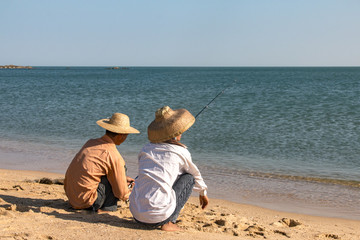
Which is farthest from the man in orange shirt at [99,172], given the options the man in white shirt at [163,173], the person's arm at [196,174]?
the person's arm at [196,174]

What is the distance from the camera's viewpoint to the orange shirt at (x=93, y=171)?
3.74 metres

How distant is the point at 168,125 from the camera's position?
10.5 ft

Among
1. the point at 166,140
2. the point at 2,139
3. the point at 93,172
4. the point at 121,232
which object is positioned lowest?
the point at 2,139

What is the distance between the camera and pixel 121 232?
10.7ft

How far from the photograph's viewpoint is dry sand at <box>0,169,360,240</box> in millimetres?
3227

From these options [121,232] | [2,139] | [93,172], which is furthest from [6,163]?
[121,232]

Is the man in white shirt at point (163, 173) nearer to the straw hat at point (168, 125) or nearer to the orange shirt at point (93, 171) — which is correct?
the straw hat at point (168, 125)

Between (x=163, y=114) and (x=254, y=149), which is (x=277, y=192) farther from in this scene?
(x=163, y=114)

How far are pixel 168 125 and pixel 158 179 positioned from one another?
16.9 inches

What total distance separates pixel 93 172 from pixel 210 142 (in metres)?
6.06

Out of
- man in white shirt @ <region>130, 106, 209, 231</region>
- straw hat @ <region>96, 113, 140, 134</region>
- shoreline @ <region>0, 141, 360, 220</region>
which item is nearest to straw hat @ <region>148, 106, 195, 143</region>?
man in white shirt @ <region>130, 106, 209, 231</region>

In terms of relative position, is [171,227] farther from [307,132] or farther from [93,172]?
[307,132]

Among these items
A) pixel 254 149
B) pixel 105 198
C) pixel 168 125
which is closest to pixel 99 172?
pixel 105 198

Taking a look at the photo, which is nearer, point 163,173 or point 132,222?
point 163,173
